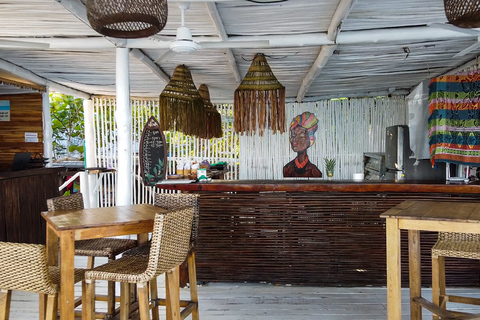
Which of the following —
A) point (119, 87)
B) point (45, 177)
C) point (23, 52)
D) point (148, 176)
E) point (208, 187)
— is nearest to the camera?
point (208, 187)

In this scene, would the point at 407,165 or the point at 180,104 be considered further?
the point at 407,165

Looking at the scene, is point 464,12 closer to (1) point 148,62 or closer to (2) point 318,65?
(2) point 318,65

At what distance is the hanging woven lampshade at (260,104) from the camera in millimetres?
4949

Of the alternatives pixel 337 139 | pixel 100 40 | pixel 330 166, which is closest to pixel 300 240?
pixel 100 40

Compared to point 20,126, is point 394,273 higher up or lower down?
lower down

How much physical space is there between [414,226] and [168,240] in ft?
5.05

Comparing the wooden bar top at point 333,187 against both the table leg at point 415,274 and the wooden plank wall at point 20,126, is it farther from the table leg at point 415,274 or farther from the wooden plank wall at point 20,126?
the wooden plank wall at point 20,126

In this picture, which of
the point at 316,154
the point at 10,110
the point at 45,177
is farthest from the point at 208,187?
the point at 316,154

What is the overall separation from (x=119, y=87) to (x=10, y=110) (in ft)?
11.0

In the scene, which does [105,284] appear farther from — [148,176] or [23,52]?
[23,52]

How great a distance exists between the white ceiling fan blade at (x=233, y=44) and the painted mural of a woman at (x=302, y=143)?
4.80m

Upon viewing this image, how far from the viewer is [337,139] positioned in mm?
9219

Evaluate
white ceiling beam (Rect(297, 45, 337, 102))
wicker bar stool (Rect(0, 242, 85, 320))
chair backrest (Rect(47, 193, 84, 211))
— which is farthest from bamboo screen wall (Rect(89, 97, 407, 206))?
wicker bar stool (Rect(0, 242, 85, 320))

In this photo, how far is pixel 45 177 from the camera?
573cm
